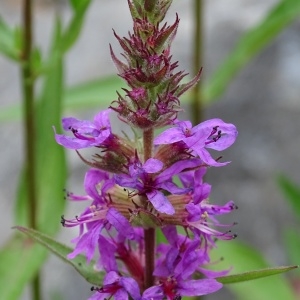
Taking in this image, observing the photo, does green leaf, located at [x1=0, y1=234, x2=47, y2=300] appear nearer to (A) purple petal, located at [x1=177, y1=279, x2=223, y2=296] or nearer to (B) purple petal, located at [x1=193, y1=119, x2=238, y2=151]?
(A) purple petal, located at [x1=177, y1=279, x2=223, y2=296]

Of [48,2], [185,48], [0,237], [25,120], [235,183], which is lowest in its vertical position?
[0,237]

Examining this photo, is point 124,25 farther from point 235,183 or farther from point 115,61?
point 115,61

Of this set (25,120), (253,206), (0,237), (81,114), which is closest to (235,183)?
(253,206)

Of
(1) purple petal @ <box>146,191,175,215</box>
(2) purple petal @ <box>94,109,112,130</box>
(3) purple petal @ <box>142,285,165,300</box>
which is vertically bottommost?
(3) purple petal @ <box>142,285,165,300</box>

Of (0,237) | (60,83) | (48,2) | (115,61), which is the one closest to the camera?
(115,61)

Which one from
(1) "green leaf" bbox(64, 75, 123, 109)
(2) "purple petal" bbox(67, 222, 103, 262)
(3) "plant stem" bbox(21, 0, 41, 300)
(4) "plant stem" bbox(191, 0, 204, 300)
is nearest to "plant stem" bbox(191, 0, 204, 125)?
(4) "plant stem" bbox(191, 0, 204, 300)

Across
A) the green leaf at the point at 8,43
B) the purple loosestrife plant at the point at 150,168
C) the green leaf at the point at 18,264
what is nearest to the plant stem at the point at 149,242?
the purple loosestrife plant at the point at 150,168

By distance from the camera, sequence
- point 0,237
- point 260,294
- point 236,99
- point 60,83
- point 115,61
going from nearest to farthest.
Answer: point 115,61 → point 60,83 → point 260,294 → point 0,237 → point 236,99
